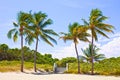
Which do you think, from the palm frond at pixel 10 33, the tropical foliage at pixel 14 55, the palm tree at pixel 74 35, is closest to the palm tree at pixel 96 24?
the palm tree at pixel 74 35

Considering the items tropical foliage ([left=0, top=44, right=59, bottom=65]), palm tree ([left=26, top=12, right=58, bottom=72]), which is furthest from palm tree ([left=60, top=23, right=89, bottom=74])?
tropical foliage ([left=0, top=44, right=59, bottom=65])

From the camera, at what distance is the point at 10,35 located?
40156 mm

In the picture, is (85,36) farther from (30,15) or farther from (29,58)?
(29,58)

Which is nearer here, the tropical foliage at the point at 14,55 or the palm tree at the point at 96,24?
the palm tree at the point at 96,24

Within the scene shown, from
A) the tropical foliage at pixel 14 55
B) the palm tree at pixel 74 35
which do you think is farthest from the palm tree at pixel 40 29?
the tropical foliage at pixel 14 55

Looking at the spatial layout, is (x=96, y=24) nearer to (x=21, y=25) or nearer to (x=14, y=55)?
(x=21, y=25)

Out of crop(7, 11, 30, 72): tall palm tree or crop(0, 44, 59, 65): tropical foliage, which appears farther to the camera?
crop(0, 44, 59, 65): tropical foliage

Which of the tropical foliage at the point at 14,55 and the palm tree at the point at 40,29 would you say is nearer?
the palm tree at the point at 40,29

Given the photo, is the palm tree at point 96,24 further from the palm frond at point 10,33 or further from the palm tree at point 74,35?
the palm frond at point 10,33

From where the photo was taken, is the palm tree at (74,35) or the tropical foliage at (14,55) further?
the tropical foliage at (14,55)

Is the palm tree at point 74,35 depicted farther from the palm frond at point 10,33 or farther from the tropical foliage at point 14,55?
the tropical foliage at point 14,55

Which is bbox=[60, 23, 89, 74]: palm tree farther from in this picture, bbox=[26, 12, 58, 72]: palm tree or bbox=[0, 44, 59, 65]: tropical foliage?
bbox=[0, 44, 59, 65]: tropical foliage

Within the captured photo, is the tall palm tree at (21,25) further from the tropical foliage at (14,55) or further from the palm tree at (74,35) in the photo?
the tropical foliage at (14,55)

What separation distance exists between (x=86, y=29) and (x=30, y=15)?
28.1ft
